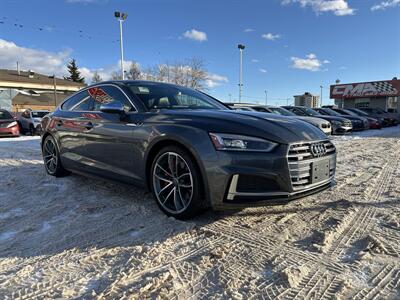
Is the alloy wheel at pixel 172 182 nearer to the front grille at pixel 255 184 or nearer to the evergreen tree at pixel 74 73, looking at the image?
the front grille at pixel 255 184

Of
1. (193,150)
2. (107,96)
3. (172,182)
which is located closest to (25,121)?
(107,96)

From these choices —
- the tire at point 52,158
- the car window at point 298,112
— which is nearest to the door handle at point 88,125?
the tire at point 52,158

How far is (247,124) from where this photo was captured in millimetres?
3219

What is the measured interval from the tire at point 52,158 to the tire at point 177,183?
244 centimetres

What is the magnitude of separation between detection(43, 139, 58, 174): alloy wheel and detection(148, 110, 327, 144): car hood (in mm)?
2644

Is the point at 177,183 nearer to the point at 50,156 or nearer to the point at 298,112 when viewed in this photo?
the point at 50,156

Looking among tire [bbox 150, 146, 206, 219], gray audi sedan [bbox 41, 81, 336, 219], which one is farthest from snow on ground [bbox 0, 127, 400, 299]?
gray audi sedan [bbox 41, 81, 336, 219]

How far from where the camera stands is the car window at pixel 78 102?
4879mm

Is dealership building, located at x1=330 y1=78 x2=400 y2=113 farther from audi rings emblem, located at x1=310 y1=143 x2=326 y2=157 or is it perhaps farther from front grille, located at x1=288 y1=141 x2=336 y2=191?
front grille, located at x1=288 y1=141 x2=336 y2=191

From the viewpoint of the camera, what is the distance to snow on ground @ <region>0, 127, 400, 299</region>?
2285mm

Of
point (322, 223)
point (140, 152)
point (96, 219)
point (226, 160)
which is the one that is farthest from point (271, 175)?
point (96, 219)

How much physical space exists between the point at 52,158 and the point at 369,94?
145ft

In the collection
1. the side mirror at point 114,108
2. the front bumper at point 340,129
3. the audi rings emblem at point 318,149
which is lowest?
the front bumper at point 340,129

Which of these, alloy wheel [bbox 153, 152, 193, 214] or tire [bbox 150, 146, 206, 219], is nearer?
tire [bbox 150, 146, 206, 219]
